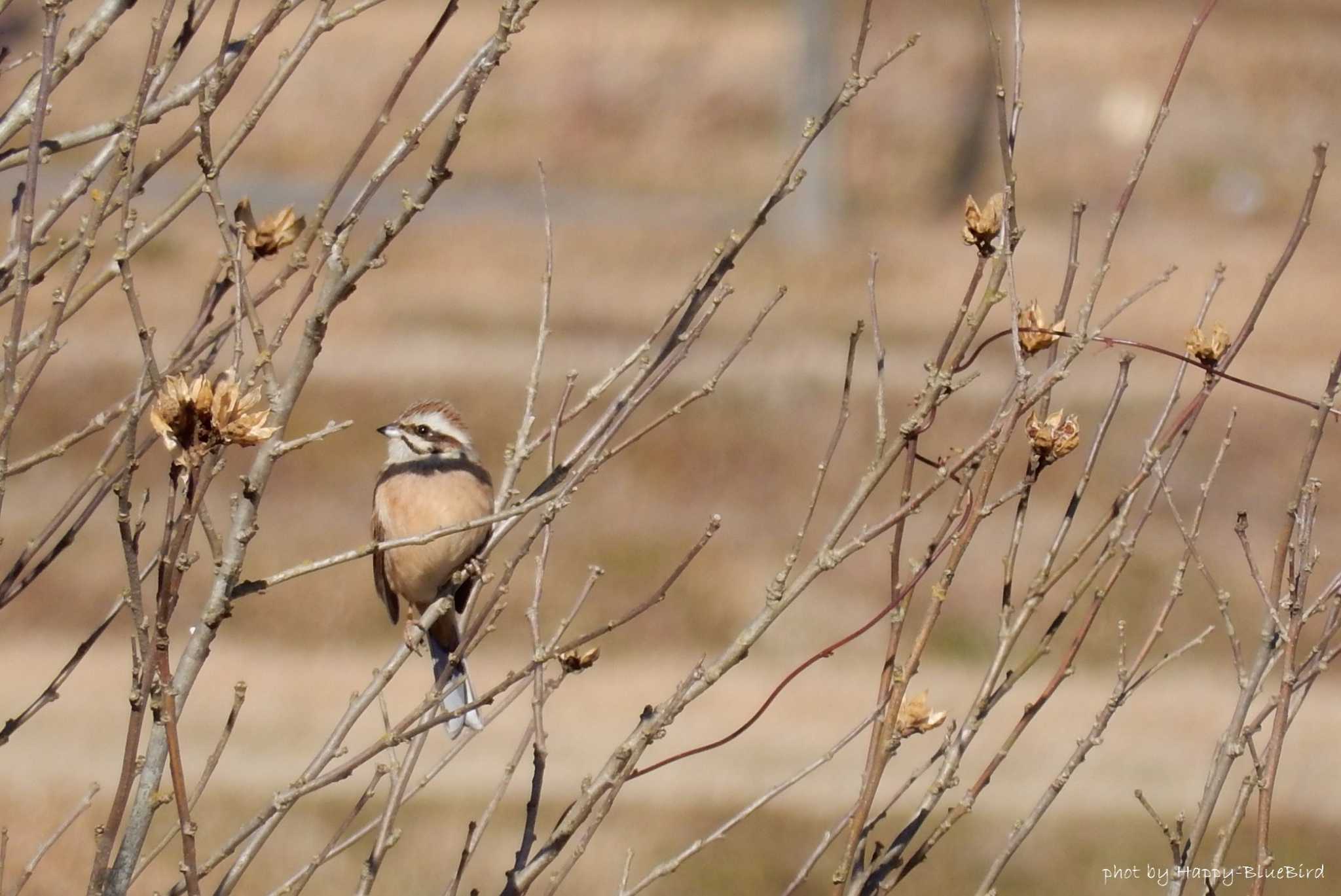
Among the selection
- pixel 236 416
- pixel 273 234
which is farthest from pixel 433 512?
pixel 236 416

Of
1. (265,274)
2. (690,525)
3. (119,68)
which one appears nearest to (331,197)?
(265,274)

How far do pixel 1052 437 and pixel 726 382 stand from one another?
12275 mm

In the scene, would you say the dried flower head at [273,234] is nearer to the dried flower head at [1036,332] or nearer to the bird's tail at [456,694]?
the bird's tail at [456,694]

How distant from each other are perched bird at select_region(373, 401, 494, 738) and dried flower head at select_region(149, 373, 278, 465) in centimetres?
312

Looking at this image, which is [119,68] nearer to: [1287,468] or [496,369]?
[496,369]

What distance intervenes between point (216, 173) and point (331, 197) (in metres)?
0.24

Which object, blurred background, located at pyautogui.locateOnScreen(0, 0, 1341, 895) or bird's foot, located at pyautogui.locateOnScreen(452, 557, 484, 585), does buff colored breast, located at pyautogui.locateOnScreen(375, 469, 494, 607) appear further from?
blurred background, located at pyautogui.locateOnScreen(0, 0, 1341, 895)

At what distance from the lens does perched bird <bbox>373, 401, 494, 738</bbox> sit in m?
5.73

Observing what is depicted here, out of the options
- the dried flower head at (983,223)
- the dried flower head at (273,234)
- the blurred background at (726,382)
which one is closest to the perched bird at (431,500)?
the dried flower head at (273,234)

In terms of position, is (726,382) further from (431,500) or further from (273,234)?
(273,234)

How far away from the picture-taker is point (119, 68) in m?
19.8

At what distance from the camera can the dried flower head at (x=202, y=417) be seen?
235 centimetres

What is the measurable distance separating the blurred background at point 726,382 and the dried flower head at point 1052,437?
16.6 ft

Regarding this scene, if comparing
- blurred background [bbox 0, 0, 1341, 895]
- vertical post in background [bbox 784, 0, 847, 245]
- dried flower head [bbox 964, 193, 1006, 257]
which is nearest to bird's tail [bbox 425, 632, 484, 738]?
dried flower head [bbox 964, 193, 1006, 257]
